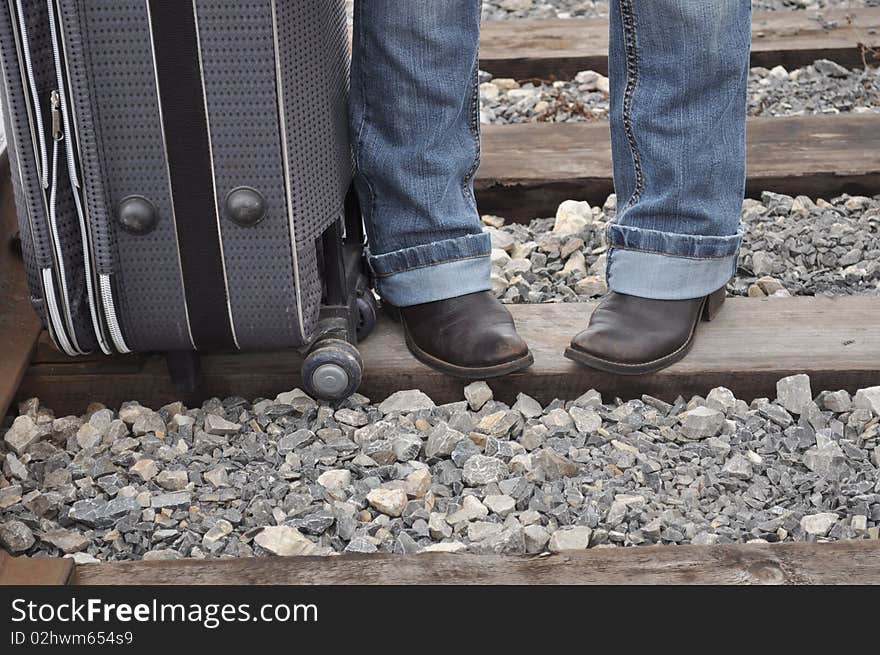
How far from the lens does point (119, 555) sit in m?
1.52

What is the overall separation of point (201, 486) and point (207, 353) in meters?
0.29

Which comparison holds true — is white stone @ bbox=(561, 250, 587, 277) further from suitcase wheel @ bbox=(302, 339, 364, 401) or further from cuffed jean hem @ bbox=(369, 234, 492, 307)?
suitcase wheel @ bbox=(302, 339, 364, 401)

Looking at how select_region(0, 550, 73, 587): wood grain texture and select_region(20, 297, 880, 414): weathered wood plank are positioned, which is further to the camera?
select_region(20, 297, 880, 414): weathered wood plank

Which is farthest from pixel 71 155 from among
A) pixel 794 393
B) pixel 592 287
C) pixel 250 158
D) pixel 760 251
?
pixel 760 251

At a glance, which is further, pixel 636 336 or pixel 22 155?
pixel 636 336

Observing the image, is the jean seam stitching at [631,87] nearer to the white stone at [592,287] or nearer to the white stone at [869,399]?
the white stone at [592,287]

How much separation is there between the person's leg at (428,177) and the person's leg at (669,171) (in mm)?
170

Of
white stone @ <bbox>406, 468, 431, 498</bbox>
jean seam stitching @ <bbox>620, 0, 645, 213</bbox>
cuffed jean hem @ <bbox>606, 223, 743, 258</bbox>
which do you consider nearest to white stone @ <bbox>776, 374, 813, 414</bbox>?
cuffed jean hem @ <bbox>606, 223, 743, 258</bbox>

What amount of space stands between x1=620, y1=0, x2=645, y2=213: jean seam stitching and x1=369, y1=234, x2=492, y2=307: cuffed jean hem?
24 cm

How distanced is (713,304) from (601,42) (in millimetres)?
1690

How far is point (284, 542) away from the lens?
1499 mm

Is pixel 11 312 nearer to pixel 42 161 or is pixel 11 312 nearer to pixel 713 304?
pixel 42 161

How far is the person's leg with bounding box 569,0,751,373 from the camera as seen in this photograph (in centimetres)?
172

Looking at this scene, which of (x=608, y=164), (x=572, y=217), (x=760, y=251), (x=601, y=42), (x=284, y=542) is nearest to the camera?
(x=284, y=542)
